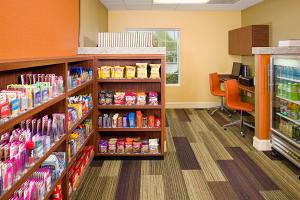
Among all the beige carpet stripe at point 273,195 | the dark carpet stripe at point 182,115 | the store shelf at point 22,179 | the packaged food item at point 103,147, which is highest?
the store shelf at point 22,179

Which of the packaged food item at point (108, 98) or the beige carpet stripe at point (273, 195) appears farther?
the packaged food item at point (108, 98)

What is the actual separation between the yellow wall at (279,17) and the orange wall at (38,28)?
3904 millimetres

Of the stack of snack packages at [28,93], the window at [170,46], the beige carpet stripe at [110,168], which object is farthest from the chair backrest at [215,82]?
the stack of snack packages at [28,93]

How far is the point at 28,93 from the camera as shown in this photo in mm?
2227

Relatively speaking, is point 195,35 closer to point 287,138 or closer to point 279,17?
point 279,17

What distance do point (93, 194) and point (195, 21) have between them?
21.4ft

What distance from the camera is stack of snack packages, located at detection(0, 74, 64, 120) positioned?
74.6 inches

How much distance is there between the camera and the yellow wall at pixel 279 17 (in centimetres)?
609

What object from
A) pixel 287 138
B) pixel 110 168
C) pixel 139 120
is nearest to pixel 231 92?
pixel 287 138

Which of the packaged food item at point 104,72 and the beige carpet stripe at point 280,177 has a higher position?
the packaged food item at point 104,72

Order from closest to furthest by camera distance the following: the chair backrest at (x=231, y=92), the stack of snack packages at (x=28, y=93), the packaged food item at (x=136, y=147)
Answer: the stack of snack packages at (x=28, y=93), the packaged food item at (x=136, y=147), the chair backrest at (x=231, y=92)

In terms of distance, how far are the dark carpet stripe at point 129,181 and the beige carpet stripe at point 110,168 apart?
7 centimetres

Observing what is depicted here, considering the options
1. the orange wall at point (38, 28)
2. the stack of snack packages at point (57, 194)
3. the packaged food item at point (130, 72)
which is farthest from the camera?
the packaged food item at point (130, 72)

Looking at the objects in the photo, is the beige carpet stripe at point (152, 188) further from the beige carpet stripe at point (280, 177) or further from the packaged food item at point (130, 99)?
the beige carpet stripe at point (280, 177)
